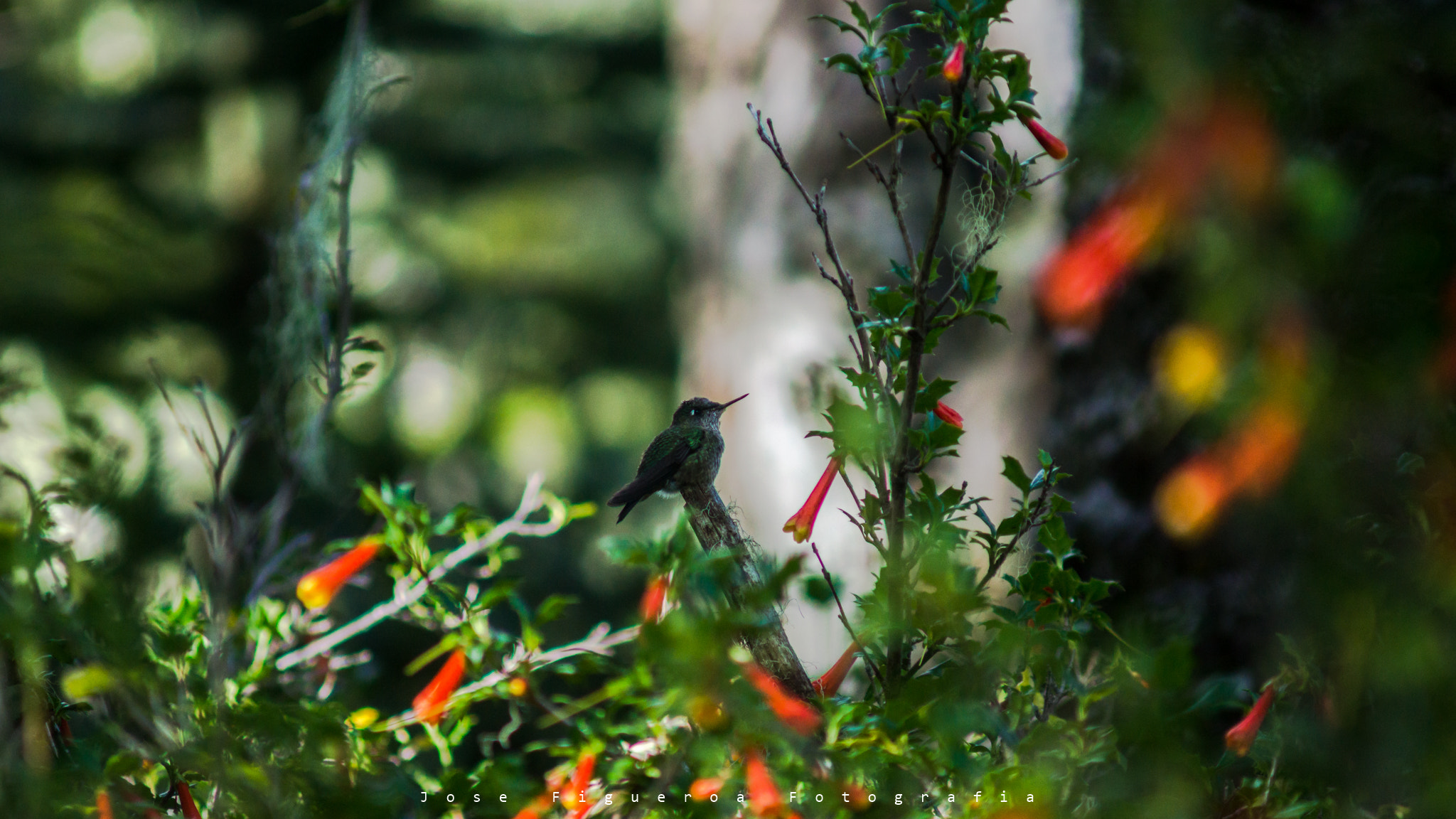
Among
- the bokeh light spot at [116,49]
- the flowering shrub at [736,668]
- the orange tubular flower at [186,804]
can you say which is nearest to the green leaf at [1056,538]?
the flowering shrub at [736,668]

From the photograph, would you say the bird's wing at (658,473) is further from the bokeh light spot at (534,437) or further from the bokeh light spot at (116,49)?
the bokeh light spot at (116,49)

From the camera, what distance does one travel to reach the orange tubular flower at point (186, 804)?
61 cm

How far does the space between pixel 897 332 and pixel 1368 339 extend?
0.87 feet

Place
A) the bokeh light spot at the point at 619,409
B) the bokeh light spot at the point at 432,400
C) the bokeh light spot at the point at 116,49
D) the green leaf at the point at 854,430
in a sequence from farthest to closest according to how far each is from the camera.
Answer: the bokeh light spot at the point at 619,409, the bokeh light spot at the point at 432,400, the bokeh light spot at the point at 116,49, the green leaf at the point at 854,430

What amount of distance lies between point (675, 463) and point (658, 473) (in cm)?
1

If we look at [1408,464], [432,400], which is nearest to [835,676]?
[1408,464]

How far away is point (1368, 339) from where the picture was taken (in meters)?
0.45

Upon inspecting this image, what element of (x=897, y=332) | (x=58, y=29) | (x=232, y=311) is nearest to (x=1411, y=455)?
(x=897, y=332)

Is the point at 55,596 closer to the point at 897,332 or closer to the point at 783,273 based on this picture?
the point at 897,332

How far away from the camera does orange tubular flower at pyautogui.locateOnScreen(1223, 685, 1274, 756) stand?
0.67 metres

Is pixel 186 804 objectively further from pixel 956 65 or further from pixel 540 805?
pixel 956 65

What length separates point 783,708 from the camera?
521mm

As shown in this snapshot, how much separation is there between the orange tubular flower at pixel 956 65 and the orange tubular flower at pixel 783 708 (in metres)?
0.37

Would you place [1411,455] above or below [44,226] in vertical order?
below
